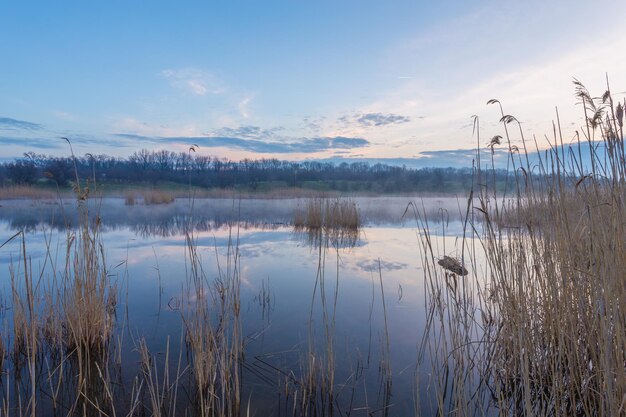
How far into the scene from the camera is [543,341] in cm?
250

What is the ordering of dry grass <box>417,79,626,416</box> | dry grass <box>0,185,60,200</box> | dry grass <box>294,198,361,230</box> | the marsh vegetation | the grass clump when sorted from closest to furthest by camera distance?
1. dry grass <box>417,79,626,416</box>
2. the marsh vegetation
3. the grass clump
4. dry grass <box>294,198,361,230</box>
5. dry grass <box>0,185,60,200</box>

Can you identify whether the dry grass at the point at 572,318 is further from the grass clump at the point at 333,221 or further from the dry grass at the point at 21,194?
the dry grass at the point at 21,194

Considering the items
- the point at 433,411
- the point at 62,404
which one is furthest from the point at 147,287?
the point at 433,411

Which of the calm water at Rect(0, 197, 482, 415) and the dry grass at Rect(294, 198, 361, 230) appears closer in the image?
the calm water at Rect(0, 197, 482, 415)

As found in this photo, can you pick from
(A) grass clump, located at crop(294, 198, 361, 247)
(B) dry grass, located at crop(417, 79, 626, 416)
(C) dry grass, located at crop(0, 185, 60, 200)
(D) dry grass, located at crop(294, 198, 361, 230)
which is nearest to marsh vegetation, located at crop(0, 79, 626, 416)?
(B) dry grass, located at crop(417, 79, 626, 416)

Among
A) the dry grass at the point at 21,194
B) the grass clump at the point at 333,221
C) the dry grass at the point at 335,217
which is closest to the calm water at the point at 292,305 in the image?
the grass clump at the point at 333,221

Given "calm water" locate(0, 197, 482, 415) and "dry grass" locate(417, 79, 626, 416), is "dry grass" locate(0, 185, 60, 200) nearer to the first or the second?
"calm water" locate(0, 197, 482, 415)

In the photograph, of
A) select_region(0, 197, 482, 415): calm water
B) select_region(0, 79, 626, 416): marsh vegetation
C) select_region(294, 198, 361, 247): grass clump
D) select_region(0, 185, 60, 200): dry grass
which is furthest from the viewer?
select_region(0, 185, 60, 200): dry grass

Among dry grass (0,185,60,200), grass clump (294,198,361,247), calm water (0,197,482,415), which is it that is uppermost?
dry grass (0,185,60,200)

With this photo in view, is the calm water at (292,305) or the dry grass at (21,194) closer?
the calm water at (292,305)

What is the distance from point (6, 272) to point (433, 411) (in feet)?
20.9

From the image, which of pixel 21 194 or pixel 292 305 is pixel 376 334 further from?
pixel 21 194

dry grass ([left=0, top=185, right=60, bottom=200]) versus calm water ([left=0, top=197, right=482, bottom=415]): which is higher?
dry grass ([left=0, top=185, right=60, bottom=200])

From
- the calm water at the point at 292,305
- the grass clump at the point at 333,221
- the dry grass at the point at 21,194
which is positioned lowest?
the calm water at the point at 292,305
